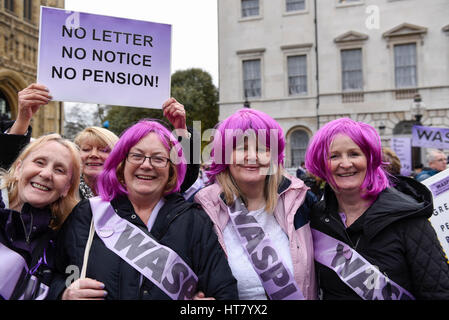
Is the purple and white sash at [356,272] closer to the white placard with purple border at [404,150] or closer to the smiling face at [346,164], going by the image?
the smiling face at [346,164]

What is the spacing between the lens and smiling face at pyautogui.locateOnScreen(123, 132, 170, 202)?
86.4 inches

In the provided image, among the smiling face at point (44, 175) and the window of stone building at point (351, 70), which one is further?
the window of stone building at point (351, 70)

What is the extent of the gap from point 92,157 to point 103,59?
0.83 metres

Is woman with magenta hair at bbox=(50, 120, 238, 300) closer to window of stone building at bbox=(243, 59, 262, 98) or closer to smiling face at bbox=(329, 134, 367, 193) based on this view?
smiling face at bbox=(329, 134, 367, 193)

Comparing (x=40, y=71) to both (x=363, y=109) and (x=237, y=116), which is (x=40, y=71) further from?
(x=363, y=109)

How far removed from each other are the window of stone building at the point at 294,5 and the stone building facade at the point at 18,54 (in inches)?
670

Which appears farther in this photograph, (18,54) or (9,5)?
(18,54)

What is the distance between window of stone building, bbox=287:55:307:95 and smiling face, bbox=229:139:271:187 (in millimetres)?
19254

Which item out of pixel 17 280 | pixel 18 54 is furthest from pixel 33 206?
pixel 18 54

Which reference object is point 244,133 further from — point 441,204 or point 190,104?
point 190,104

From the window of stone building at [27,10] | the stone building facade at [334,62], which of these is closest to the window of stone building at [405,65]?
the stone building facade at [334,62]

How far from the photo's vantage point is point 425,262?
6.68ft

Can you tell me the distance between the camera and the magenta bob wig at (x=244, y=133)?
2371 millimetres
